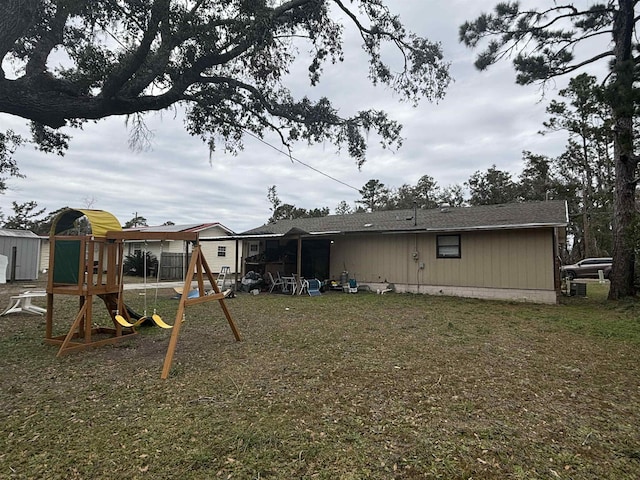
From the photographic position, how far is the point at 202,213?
100ft

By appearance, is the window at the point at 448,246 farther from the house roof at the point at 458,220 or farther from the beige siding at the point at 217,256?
the beige siding at the point at 217,256

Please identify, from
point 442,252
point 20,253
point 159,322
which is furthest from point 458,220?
point 20,253

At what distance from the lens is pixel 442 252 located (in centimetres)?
1173

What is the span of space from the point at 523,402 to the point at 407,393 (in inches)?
41.2

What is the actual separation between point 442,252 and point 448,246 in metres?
0.28

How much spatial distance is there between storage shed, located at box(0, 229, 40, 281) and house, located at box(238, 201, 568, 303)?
9564 millimetres

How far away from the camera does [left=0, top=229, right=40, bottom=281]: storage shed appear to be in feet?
48.8

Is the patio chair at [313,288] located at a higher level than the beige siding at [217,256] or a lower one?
lower

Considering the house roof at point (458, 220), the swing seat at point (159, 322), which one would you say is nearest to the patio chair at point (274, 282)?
the house roof at point (458, 220)

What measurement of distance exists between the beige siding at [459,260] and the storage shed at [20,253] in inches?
524

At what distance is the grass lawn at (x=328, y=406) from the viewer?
2.34m

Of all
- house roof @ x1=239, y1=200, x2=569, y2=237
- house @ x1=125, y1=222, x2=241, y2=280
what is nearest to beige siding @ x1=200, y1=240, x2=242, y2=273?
house @ x1=125, y1=222, x2=241, y2=280

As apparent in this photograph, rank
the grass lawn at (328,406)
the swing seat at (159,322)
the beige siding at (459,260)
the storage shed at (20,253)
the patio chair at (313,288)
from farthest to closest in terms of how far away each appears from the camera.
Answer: the storage shed at (20,253)
the patio chair at (313,288)
the beige siding at (459,260)
the swing seat at (159,322)
the grass lawn at (328,406)

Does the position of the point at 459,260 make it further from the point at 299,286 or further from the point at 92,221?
the point at 92,221
